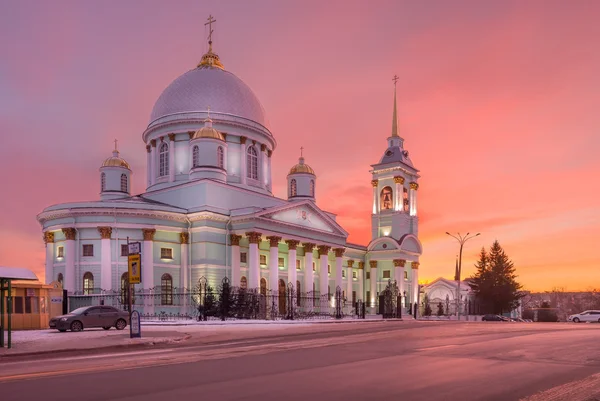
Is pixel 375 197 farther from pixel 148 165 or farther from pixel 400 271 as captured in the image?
pixel 148 165

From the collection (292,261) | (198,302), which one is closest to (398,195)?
(292,261)

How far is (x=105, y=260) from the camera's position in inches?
1825

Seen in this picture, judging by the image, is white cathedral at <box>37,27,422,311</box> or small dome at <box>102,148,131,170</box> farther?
small dome at <box>102,148,131,170</box>

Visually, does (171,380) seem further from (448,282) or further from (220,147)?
(448,282)

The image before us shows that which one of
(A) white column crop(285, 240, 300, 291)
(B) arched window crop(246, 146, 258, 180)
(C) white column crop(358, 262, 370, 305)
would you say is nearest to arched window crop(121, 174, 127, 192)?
(B) arched window crop(246, 146, 258, 180)

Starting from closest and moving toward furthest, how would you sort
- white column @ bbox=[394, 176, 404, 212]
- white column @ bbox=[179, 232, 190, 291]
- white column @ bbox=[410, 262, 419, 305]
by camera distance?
1. white column @ bbox=[179, 232, 190, 291]
2. white column @ bbox=[394, 176, 404, 212]
3. white column @ bbox=[410, 262, 419, 305]

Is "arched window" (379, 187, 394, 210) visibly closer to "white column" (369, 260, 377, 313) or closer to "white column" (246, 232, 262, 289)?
"white column" (369, 260, 377, 313)

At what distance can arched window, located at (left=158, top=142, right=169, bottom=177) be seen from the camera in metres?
61.2

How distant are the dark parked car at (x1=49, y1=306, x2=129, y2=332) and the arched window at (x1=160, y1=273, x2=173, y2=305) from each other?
17440 millimetres

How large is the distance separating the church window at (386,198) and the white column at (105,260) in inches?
1648

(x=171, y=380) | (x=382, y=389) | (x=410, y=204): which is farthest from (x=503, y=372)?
(x=410, y=204)

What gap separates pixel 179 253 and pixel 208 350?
33.6 m

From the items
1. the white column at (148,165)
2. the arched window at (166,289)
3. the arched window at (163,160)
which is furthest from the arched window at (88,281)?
the white column at (148,165)

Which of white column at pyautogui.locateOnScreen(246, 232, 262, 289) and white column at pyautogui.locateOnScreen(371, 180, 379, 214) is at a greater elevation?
white column at pyautogui.locateOnScreen(371, 180, 379, 214)
